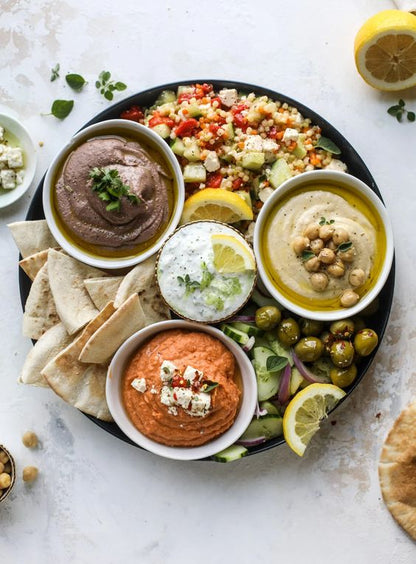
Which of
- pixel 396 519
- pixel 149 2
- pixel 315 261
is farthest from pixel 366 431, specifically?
pixel 149 2

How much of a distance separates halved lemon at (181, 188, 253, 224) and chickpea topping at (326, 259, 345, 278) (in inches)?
→ 20.3

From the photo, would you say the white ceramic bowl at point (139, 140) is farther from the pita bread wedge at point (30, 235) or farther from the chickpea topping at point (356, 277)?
the chickpea topping at point (356, 277)

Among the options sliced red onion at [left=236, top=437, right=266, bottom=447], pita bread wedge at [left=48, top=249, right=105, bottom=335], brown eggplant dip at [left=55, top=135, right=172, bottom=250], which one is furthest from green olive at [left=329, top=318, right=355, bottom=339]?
pita bread wedge at [left=48, top=249, right=105, bottom=335]

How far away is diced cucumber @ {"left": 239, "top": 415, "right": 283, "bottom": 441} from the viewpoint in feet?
12.3

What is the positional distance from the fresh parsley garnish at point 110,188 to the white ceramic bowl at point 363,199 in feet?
2.27

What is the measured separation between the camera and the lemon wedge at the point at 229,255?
3541mm

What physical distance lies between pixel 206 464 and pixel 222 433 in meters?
0.50

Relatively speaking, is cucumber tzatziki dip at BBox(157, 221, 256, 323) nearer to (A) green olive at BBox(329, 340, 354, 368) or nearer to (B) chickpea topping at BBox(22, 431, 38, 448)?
(A) green olive at BBox(329, 340, 354, 368)

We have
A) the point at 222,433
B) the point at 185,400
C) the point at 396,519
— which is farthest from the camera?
the point at 396,519

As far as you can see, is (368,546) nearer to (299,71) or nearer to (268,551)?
(268,551)

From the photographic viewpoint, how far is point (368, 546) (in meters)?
4.10

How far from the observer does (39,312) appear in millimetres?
3838

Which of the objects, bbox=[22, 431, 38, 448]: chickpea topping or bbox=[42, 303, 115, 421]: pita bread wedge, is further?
bbox=[22, 431, 38, 448]: chickpea topping

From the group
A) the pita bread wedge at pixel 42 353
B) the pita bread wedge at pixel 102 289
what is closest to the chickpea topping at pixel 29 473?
the pita bread wedge at pixel 42 353
